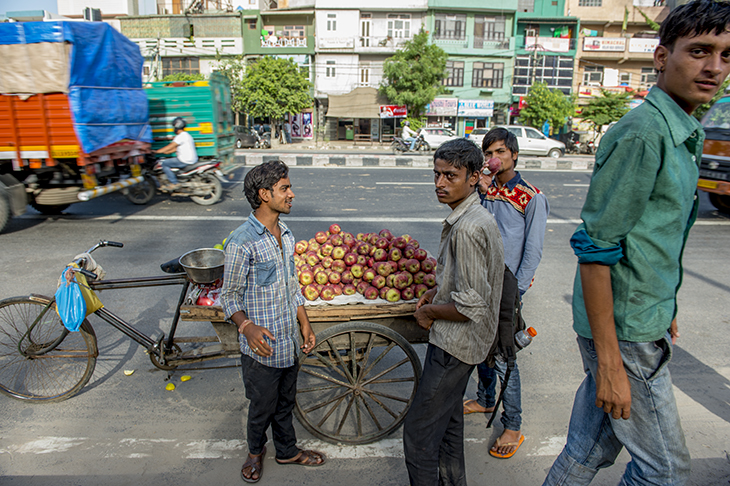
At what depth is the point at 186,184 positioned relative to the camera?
31.2 ft

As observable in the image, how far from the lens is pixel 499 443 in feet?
8.80

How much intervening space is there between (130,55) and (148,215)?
3.05 metres

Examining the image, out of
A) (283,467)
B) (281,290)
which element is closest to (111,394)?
(283,467)

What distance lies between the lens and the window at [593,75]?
3728cm

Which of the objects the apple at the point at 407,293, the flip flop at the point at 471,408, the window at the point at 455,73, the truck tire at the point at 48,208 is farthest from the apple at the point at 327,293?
the window at the point at 455,73

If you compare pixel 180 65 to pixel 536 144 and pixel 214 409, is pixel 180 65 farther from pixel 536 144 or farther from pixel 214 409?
pixel 214 409

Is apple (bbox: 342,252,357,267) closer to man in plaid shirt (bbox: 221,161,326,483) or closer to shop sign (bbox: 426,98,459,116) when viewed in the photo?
man in plaid shirt (bbox: 221,161,326,483)

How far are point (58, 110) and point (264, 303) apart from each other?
688 centimetres

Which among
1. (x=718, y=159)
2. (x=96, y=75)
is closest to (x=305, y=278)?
(x=96, y=75)

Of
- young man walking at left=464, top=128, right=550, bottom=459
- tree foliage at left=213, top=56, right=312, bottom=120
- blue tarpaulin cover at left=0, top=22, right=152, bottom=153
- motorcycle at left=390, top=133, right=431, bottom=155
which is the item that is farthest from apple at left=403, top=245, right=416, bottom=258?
tree foliage at left=213, top=56, right=312, bottom=120

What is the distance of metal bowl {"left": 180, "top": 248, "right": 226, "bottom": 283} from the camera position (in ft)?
8.73

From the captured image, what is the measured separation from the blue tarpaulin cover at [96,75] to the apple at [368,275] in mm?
6369

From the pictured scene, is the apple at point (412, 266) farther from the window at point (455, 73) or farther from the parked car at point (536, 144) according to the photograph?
the window at point (455, 73)

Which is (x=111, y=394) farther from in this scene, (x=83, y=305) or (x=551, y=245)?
(x=551, y=245)
